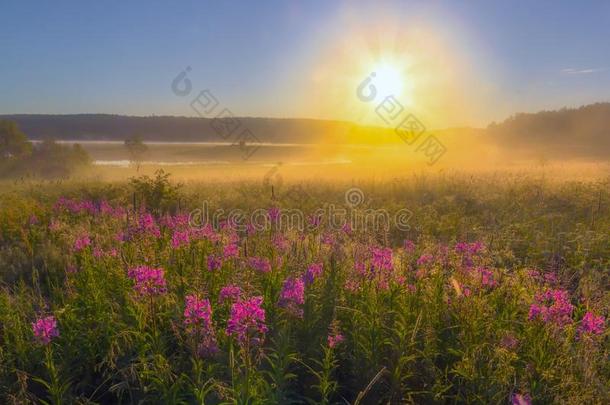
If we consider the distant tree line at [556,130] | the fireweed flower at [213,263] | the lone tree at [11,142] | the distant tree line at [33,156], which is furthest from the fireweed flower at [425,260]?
the distant tree line at [556,130]

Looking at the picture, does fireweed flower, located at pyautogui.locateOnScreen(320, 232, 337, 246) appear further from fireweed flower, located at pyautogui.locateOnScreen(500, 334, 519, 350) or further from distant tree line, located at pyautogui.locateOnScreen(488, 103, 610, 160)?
distant tree line, located at pyautogui.locateOnScreen(488, 103, 610, 160)

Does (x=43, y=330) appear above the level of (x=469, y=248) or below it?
below

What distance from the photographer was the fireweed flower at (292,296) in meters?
3.25

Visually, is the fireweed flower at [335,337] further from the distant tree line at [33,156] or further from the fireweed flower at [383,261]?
the distant tree line at [33,156]

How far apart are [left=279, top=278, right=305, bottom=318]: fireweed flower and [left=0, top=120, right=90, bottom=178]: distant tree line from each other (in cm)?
4176

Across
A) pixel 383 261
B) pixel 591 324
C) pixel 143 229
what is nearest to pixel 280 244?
pixel 383 261

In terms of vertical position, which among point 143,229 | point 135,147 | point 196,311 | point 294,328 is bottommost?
point 294,328

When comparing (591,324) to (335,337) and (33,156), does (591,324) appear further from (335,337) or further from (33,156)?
(33,156)

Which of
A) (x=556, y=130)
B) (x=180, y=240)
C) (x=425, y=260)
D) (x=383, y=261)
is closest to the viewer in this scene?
(x=383, y=261)

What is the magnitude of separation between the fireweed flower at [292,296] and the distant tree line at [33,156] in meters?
41.8

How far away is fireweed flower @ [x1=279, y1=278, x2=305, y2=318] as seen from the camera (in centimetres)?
325

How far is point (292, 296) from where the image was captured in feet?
10.7

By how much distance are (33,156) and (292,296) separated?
4973 centimetres

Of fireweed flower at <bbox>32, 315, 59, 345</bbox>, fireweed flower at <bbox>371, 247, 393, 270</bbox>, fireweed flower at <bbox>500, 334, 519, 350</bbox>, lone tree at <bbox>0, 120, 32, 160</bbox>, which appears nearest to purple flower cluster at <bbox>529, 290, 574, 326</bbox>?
fireweed flower at <bbox>500, 334, 519, 350</bbox>
